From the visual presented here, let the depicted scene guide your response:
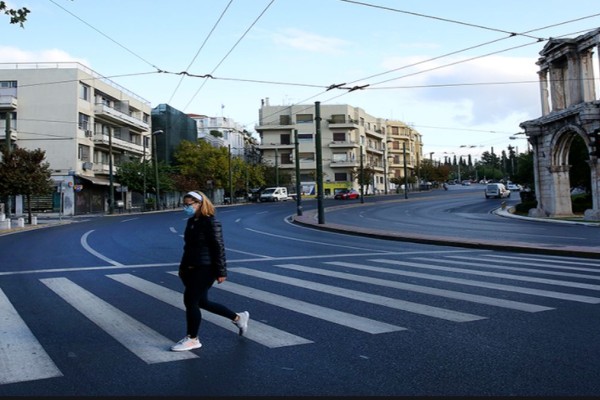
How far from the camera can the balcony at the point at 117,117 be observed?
52.2 m

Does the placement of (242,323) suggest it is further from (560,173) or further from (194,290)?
(560,173)

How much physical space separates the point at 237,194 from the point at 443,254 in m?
70.0

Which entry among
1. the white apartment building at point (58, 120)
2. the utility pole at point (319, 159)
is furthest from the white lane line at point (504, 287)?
the white apartment building at point (58, 120)

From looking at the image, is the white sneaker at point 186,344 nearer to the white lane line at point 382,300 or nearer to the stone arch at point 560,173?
the white lane line at point 382,300

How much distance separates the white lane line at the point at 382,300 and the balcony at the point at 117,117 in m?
47.3

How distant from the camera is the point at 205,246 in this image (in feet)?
17.7

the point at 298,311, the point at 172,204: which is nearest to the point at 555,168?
the point at 298,311

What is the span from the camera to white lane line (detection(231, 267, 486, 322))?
6.51 metres

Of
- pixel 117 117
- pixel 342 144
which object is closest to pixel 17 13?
pixel 117 117

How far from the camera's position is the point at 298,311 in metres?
6.89

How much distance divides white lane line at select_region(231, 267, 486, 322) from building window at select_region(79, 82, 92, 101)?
1796 inches

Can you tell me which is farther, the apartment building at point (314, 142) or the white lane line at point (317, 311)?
the apartment building at point (314, 142)

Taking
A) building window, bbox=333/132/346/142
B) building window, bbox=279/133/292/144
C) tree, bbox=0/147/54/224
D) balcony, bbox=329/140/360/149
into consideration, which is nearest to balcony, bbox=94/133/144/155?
tree, bbox=0/147/54/224

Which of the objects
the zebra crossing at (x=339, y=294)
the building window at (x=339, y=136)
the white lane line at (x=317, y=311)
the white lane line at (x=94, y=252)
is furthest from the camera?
the building window at (x=339, y=136)
